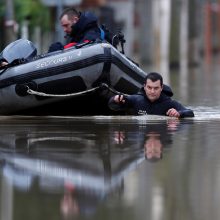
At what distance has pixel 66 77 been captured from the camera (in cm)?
1295

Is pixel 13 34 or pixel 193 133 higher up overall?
pixel 13 34

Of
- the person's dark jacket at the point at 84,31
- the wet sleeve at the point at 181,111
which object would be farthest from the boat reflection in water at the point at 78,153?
the person's dark jacket at the point at 84,31

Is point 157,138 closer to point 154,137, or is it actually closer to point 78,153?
point 154,137

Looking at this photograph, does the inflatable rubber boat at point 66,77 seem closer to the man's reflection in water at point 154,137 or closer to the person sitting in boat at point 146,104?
the person sitting in boat at point 146,104

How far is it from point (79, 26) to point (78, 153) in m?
4.61

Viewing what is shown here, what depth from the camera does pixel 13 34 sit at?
27.2 metres

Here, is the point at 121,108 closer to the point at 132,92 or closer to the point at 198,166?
the point at 132,92

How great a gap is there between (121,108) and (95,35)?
1.42 m

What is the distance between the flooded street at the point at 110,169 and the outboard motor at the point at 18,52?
1092 millimetres

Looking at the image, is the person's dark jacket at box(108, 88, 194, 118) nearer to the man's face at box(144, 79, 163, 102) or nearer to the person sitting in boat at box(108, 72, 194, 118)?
the person sitting in boat at box(108, 72, 194, 118)

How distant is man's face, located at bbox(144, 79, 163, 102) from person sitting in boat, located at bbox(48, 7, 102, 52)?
1598 mm

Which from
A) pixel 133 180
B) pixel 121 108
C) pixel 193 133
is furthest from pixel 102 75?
pixel 133 180

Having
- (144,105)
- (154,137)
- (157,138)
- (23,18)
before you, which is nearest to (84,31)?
(144,105)

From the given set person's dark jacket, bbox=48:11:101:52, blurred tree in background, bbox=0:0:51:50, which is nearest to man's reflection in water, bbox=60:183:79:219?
person's dark jacket, bbox=48:11:101:52
